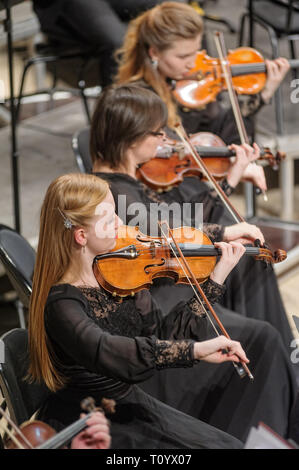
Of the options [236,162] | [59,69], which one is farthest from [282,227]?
[59,69]

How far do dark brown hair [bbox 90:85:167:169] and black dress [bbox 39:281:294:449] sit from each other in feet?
1.57

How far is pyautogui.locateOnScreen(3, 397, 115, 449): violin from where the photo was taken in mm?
983

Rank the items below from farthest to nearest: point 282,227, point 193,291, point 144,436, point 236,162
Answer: point 282,227 < point 236,162 < point 193,291 < point 144,436

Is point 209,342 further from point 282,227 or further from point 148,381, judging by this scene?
point 282,227

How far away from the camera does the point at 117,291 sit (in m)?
1.35

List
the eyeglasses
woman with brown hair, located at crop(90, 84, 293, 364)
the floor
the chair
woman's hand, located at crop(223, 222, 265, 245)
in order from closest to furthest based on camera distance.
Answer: woman's hand, located at crop(223, 222, 265, 245) → woman with brown hair, located at crop(90, 84, 293, 364) → the eyeglasses → the floor → the chair

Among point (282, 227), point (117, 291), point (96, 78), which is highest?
point (117, 291)

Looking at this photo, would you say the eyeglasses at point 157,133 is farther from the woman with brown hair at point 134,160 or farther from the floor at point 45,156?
the floor at point 45,156

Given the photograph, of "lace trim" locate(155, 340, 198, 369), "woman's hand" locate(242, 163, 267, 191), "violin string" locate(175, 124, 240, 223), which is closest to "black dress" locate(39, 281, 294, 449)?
"lace trim" locate(155, 340, 198, 369)

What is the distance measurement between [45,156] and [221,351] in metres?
2.12

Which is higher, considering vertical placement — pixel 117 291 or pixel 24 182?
pixel 117 291

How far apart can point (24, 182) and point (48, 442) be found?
82.2 inches

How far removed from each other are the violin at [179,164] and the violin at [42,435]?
1.06 m

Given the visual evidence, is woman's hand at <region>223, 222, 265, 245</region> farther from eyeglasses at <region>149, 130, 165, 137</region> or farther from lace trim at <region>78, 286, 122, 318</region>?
eyeglasses at <region>149, 130, 165, 137</region>
